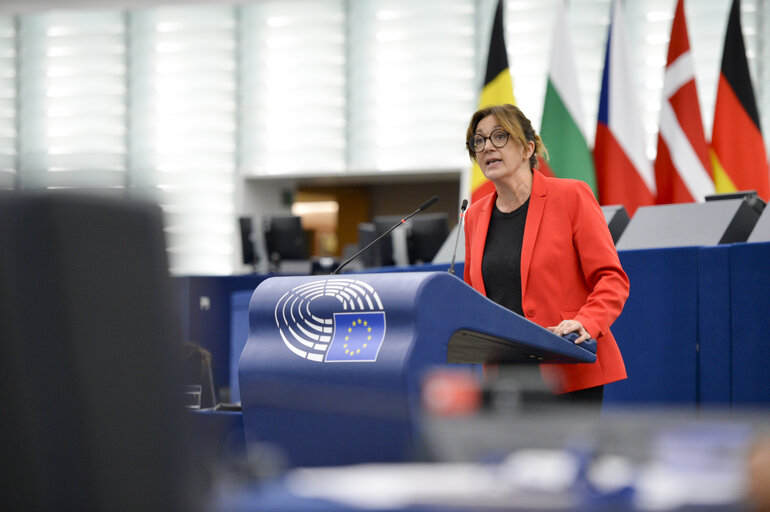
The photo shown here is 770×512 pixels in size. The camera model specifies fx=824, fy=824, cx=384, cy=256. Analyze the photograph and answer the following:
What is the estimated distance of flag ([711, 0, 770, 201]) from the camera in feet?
18.5

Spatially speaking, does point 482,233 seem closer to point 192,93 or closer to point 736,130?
point 736,130

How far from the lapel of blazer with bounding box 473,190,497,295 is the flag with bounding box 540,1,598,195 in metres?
3.70

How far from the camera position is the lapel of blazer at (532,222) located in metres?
1.69

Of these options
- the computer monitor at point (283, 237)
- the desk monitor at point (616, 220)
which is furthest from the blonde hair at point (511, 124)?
the computer monitor at point (283, 237)

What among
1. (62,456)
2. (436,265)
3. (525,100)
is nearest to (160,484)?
(62,456)

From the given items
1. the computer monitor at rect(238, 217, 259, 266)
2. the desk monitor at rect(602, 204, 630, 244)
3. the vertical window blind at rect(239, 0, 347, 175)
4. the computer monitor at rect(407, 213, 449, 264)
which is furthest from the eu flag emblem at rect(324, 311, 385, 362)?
the vertical window blind at rect(239, 0, 347, 175)

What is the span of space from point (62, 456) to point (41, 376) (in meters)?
0.04

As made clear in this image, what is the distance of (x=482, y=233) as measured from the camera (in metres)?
1.82

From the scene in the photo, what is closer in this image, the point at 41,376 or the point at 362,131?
the point at 41,376

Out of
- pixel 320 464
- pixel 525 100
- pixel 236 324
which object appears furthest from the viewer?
pixel 525 100

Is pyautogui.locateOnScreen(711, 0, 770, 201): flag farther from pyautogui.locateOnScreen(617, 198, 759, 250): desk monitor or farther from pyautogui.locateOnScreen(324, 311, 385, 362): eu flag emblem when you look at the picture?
pyautogui.locateOnScreen(324, 311, 385, 362): eu flag emblem

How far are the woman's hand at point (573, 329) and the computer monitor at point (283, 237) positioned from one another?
18.8 ft

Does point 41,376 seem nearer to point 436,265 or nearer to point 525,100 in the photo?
point 436,265

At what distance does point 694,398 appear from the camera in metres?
3.22
